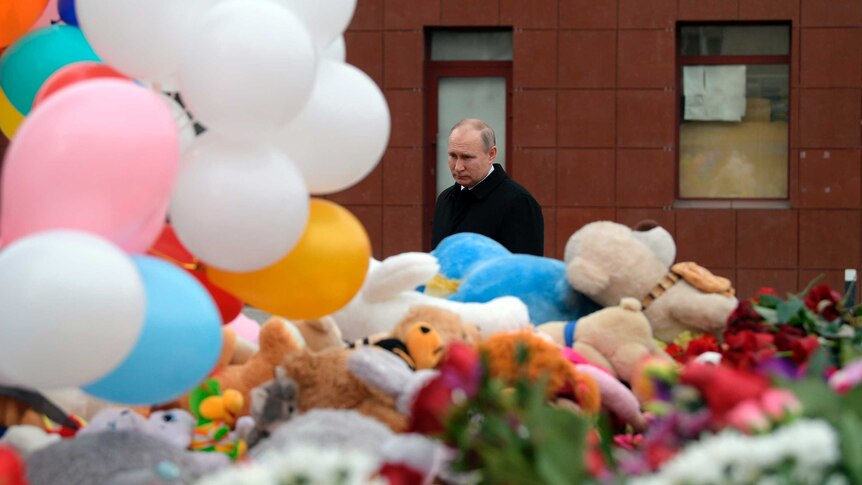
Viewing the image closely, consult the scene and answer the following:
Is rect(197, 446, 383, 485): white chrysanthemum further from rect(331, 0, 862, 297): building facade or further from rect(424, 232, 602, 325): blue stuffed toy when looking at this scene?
rect(331, 0, 862, 297): building facade

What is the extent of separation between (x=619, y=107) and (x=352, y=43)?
7.66 ft

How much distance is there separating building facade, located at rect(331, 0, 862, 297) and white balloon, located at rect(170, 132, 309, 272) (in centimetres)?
876

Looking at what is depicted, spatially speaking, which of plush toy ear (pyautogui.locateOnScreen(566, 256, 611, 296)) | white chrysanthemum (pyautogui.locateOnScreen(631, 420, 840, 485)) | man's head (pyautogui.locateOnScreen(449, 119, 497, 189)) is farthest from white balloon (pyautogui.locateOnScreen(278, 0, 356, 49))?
man's head (pyautogui.locateOnScreen(449, 119, 497, 189))

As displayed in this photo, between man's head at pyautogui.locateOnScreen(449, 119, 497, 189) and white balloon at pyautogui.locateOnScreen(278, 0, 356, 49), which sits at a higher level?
white balloon at pyautogui.locateOnScreen(278, 0, 356, 49)

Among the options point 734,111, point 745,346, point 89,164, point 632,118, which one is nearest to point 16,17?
point 89,164

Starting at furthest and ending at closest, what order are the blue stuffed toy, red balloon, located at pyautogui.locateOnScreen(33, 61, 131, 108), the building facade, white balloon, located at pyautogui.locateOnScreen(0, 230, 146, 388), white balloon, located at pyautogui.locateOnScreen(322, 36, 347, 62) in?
the building facade
the blue stuffed toy
white balloon, located at pyautogui.locateOnScreen(322, 36, 347, 62)
red balloon, located at pyautogui.locateOnScreen(33, 61, 131, 108)
white balloon, located at pyautogui.locateOnScreen(0, 230, 146, 388)

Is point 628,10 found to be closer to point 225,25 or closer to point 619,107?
point 619,107

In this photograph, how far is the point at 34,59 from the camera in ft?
8.93

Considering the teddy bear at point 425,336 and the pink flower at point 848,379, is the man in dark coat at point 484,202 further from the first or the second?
the pink flower at point 848,379

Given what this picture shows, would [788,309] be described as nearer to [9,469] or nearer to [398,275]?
[398,275]

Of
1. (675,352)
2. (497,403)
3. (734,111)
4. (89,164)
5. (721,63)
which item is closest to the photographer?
(497,403)

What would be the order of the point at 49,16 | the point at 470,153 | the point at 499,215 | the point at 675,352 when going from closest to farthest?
the point at 675,352
the point at 49,16
the point at 499,215
the point at 470,153

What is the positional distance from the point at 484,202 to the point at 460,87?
640 cm

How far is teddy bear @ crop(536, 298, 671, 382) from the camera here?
2.78 metres
